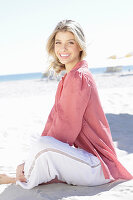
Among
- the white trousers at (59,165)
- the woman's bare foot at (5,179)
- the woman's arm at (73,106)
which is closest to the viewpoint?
the white trousers at (59,165)

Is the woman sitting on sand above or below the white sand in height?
above

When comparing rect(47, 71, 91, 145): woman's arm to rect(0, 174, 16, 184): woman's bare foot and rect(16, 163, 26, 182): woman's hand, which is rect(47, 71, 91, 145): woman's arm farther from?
rect(0, 174, 16, 184): woman's bare foot

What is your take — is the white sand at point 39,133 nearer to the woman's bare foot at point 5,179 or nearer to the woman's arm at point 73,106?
the woman's bare foot at point 5,179

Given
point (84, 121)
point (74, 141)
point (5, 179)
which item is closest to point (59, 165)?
point (74, 141)

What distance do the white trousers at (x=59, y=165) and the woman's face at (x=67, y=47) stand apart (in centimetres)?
70

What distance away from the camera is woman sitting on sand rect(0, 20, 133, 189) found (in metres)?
2.05

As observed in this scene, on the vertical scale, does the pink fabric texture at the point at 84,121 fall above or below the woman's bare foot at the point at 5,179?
above

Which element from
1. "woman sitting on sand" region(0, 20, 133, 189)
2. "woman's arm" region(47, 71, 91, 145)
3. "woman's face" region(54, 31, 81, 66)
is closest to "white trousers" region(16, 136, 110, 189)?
"woman sitting on sand" region(0, 20, 133, 189)

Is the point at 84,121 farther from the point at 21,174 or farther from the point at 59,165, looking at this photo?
the point at 21,174

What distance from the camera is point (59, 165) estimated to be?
2.08m

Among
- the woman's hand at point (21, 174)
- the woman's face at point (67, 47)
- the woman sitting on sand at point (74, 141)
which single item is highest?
the woman's face at point (67, 47)

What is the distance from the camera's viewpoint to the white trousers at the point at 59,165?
2027mm

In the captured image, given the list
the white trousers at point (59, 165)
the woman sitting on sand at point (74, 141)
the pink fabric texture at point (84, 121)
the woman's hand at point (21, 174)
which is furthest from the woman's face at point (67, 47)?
the woman's hand at point (21, 174)

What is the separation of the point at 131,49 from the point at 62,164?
6113 mm
